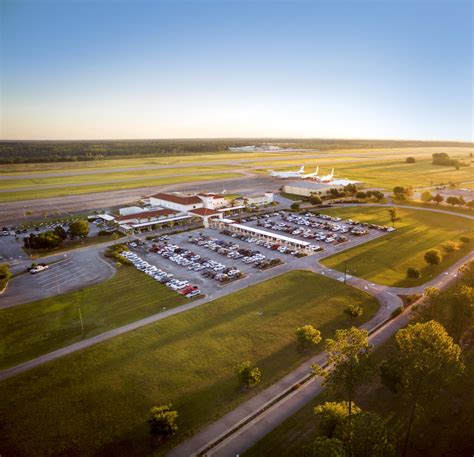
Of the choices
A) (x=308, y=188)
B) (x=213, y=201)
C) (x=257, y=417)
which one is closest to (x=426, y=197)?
(x=308, y=188)

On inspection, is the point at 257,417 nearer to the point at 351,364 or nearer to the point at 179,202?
the point at 351,364

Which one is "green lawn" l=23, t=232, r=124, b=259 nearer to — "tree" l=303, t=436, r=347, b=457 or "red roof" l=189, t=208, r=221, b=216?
"red roof" l=189, t=208, r=221, b=216

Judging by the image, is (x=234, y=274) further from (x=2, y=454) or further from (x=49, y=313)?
(x=2, y=454)

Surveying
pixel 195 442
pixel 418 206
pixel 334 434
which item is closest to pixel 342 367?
pixel 334 434

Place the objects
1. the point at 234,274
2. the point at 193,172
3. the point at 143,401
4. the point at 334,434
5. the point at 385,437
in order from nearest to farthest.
A: 1. the point at 385,437
2. the point at 334,434
3. the point at 143,401
4. the point at 234,274
5. the point at 193,172

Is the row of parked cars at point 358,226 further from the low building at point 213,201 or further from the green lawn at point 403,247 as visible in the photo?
the low building at point 213,201

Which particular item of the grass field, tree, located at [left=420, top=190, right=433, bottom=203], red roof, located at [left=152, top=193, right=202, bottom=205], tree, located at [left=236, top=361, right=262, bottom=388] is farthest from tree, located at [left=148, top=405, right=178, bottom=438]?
tree, located at [left=420, top=190, right=433, bottom=203]

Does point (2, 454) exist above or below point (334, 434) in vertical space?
below
